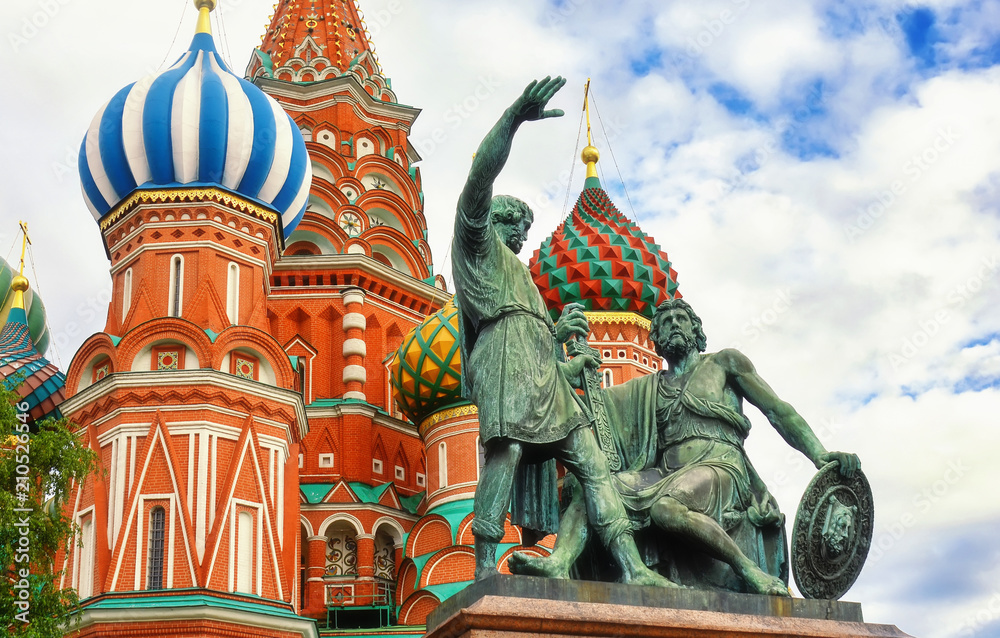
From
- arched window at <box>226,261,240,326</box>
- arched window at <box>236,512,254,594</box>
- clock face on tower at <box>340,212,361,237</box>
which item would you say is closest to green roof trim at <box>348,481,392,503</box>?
arched window at <box>226,261,240,326</box>

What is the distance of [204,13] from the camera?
83.3 ft

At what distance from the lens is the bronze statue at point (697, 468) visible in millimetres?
6180

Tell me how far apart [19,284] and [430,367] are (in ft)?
41.7

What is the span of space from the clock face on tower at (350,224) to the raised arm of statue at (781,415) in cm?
2276

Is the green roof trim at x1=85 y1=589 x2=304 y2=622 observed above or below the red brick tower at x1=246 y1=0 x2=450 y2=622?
below

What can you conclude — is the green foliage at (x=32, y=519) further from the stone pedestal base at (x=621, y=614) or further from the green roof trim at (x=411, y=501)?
the green roof trim at (x=411, y=501)

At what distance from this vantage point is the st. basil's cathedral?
1988 centimetres

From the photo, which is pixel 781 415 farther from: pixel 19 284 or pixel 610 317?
pixel 19 284

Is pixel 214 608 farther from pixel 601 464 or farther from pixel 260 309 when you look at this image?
pixel 601 464

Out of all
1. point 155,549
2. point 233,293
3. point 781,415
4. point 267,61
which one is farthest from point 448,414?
point 781,415

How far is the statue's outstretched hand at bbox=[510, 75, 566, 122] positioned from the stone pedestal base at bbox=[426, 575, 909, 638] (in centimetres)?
218

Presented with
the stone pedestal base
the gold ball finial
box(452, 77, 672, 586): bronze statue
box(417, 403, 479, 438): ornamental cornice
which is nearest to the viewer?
the stone pedestal base

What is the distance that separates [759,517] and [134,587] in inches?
572

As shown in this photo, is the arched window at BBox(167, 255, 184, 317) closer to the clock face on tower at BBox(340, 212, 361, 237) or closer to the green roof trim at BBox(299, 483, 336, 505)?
the green roof trim at BBox(299, 483, 336, 505)
